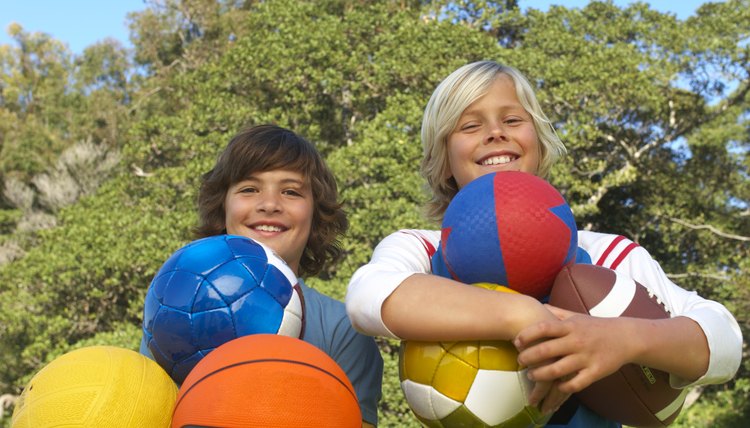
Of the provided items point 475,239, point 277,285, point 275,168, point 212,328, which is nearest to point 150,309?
Answer: point 212,328

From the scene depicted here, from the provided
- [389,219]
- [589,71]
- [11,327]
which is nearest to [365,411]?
[389,219]

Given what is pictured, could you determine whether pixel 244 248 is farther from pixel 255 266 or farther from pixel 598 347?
pixel 598 347

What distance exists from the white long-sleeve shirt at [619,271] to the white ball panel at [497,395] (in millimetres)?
252

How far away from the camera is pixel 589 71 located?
14617 mm

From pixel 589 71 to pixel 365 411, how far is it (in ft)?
44.5

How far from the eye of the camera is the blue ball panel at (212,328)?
208cm

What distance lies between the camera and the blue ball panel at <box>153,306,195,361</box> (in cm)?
209

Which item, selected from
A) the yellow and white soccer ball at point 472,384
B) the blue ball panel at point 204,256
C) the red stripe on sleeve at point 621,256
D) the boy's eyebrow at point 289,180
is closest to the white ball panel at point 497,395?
the yellow and white soccer ball at point 472,384

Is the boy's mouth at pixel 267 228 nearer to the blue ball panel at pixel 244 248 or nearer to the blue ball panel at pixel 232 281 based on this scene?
the blue ball panel at pixel 244 248

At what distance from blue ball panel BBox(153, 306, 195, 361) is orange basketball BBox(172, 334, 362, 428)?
32 centimetres

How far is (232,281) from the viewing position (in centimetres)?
215

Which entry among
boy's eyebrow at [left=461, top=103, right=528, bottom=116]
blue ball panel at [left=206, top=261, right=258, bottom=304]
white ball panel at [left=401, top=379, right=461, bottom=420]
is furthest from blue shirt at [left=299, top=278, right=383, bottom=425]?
boy's eyebrow at [left=461, top=103, right=528, bottom=116]

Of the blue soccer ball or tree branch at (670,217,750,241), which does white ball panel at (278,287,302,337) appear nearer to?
the blue soccer ball

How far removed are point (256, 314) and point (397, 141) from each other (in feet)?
33.6
